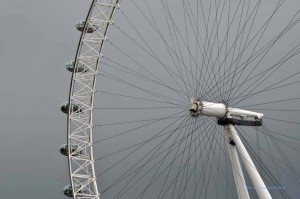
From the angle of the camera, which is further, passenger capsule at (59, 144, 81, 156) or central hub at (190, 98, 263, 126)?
passenger capsule at (59, 144, 81, 156)

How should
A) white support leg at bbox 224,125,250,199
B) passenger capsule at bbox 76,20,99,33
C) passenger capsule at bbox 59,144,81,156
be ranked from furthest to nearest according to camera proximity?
passenger capsule at bbox 59,144,81,156
passenger capsule at bbox 76,20,99,33
white support leg at bbox 224,125,250,199

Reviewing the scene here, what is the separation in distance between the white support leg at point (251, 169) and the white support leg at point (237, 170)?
1.09 feet

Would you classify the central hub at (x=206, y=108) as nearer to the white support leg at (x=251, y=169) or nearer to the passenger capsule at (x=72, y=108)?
the white support leg at (x=251, y=169)

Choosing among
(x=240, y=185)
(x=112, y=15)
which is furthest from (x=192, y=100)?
(x=112, y=15)

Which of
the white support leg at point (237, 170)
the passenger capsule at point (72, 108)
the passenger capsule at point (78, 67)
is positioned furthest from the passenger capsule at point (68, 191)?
the white support leg at point (237, 170)

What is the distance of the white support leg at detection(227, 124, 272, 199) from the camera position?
1750 cm

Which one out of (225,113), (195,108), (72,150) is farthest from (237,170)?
(72,150)

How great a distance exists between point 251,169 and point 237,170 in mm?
824

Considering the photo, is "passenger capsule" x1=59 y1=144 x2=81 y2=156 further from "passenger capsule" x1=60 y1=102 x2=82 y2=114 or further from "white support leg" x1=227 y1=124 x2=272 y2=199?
"white support leg" x1=227 y1=124 x2=272 y2=199

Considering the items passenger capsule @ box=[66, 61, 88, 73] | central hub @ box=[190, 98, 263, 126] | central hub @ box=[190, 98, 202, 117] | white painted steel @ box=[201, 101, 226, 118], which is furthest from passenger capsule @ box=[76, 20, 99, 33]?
white painted steel @ box=[201, 101, 226, 118]

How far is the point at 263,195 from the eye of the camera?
1744 cm

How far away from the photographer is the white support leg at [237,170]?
18.6 m

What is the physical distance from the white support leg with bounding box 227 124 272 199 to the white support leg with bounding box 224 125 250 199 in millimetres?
333

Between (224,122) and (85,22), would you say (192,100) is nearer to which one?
(224,122)
